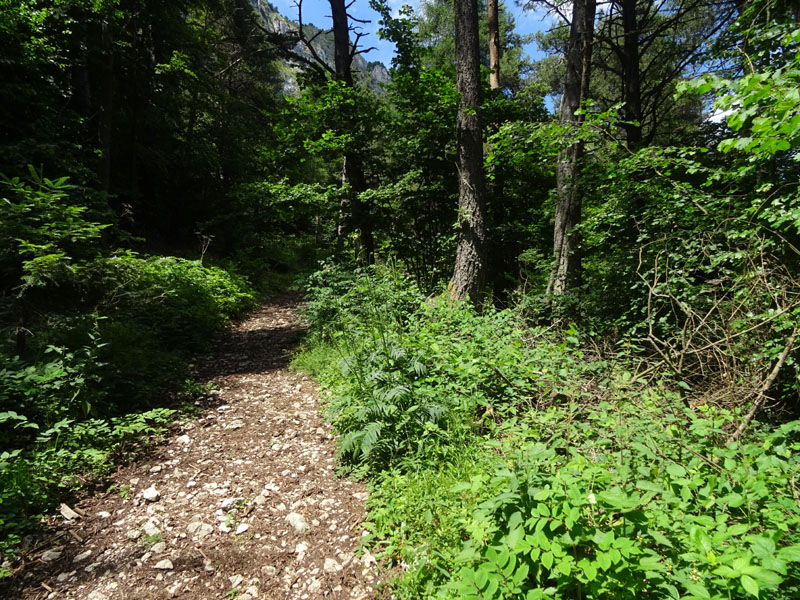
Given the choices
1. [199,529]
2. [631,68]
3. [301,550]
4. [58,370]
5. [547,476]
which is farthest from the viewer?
[631,68]

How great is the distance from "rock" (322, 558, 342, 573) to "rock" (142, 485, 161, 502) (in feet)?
5.60

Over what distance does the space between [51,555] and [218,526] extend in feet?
3.46

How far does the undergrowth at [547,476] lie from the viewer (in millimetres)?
1529

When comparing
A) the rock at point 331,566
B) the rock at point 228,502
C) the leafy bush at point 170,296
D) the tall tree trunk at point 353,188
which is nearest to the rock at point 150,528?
the rock at point 228,502

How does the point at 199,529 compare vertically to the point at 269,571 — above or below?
above

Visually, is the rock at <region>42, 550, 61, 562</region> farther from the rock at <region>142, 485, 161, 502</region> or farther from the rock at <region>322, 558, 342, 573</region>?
the rock at <region>322, 558, 342, 573</region>

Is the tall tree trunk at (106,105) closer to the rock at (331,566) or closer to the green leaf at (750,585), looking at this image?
the rock at (331,566)

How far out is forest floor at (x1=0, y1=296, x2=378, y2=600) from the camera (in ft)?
7.92

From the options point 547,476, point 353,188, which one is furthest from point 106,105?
point 547,476

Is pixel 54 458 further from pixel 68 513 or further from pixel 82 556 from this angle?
pixel 82 556

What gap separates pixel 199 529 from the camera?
2.86 m

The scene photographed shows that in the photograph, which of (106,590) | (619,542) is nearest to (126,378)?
(106,590)

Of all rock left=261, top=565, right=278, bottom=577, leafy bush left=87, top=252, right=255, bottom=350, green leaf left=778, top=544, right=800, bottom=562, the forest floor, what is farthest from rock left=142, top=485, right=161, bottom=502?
green leaf left=778, top=544, right=800, bottom=562

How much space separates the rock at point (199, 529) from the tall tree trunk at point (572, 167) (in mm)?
5860
